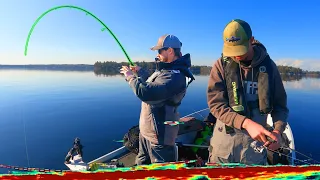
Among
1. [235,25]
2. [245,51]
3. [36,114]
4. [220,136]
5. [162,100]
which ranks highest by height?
[235,25]

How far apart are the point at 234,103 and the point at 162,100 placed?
3.70 feet

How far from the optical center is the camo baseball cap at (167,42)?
3.51 m

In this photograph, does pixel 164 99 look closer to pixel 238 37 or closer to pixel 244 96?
pixel 244 96

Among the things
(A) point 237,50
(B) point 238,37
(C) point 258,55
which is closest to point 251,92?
(C) point 258,55

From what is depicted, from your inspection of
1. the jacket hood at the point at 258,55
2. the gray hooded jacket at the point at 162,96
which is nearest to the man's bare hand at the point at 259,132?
the jacket hood at the point at 258,55

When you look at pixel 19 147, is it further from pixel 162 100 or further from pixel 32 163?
pixel 162 100

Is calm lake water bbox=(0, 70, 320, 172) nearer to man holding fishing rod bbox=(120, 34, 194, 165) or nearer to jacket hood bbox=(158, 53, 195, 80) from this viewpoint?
man holding fishing rod bbox=(120, 34, 194, 165)

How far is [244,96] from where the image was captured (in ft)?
8.20

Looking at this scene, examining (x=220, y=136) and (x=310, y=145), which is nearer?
(x=220, y=136)

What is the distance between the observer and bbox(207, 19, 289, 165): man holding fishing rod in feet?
7.88

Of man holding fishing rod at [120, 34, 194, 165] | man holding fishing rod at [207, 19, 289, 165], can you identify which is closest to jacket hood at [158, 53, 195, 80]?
man holding fishing rod at [120, 34, 194, 165]

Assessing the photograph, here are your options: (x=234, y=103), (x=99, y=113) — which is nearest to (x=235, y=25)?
(x=234, y=103)

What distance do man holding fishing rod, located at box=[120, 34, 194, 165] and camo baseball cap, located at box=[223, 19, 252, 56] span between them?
1.17 meters

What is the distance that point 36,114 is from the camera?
19.3 metres
